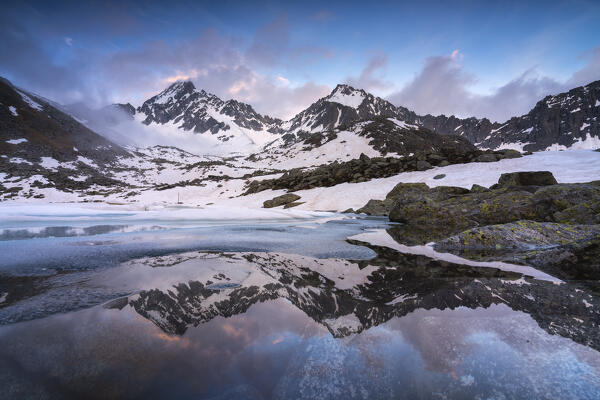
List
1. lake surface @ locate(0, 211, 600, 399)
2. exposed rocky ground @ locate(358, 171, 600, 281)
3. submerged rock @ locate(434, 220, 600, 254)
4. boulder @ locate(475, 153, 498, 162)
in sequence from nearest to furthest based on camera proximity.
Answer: lake surface @ locate(0, 211, 600, 399) → exposed rocky ground @ locate(358, 171, 600, 281) → submerged rock @ locate(434, 220, 600, 254) → boulder @ locate(475, 153, 498, 162)

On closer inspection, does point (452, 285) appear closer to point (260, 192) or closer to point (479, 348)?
point (479, 348)

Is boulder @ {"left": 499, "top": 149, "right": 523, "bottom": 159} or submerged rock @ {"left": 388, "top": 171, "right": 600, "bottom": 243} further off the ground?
boulder @ {"left": 499, "top": 149, "right": 523, "bottom": 159}

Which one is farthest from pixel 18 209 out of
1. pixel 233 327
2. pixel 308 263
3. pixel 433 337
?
pixel 433 337

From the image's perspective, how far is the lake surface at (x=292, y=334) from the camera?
163cm

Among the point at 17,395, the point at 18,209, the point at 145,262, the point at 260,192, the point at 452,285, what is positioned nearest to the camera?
the point at 17,395

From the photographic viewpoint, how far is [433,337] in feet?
7.35

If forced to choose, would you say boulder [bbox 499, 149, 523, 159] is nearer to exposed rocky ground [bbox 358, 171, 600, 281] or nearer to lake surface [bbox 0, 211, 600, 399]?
exposed rocky ground [bbox 358, 171, 600, 281]

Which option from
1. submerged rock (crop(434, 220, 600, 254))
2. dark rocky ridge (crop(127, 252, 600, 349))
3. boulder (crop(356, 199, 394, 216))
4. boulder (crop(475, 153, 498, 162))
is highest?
boulder (crop(475, 153, 498, 162))

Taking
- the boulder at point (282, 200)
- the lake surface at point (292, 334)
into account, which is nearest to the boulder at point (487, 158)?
the boulder at point (282, 200)

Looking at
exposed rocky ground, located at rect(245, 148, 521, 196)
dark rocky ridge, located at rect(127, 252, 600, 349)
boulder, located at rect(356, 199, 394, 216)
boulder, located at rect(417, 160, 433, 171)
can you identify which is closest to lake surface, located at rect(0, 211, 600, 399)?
dark rocky ridge, located at rect(127, 252, 600, 349)

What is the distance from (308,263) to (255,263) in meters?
0.99

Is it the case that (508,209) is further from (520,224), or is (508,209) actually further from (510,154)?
(510,154)

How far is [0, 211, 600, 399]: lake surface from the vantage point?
1.63 meters

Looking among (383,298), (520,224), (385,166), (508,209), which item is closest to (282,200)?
(385,166)
